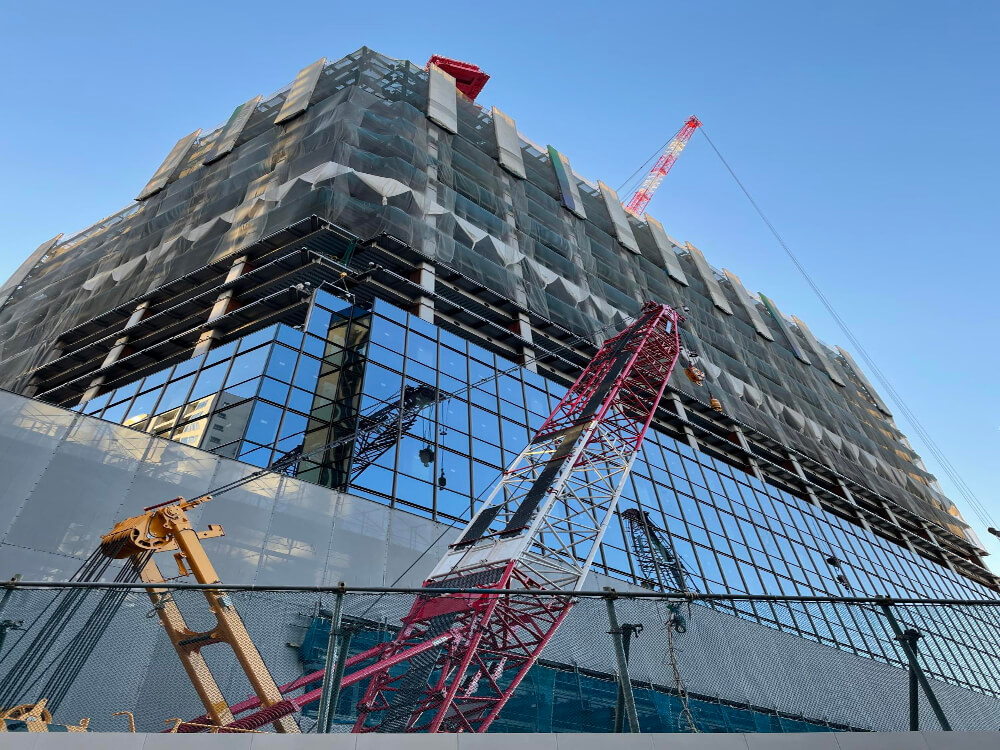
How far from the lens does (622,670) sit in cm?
616

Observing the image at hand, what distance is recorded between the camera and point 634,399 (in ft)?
84.2

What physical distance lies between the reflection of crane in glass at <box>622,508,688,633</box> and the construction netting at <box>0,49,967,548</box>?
36.7 feet

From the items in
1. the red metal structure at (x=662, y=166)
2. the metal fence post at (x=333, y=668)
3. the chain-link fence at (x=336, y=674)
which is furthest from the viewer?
the red metal structure at (x=662, y=166)

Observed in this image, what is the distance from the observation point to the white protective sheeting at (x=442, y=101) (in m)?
38.8

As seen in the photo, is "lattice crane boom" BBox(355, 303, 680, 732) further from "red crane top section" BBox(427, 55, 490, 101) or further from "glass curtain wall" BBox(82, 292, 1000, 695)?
"red crane top section" BBox(427, 55, 490, 101)

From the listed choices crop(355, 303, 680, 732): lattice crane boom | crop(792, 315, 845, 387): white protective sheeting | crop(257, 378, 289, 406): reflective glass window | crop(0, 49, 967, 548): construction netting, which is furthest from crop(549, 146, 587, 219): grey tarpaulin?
crop(792, 315, 845, 387): white protective sheeting

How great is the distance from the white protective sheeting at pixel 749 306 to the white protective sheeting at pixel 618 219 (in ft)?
42.3

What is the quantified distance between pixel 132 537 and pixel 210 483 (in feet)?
20.3

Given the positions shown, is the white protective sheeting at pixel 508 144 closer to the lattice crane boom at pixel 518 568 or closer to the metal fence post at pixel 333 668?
the lattice crane boom at pixel 518 568

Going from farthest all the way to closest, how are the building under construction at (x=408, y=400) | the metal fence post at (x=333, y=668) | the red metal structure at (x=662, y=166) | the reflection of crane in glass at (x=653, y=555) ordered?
the red metal structure at (x=662, y=166) < the reflection of crane in glass at (x=653, y=555) < the building under construction at (x=408, y=400) < the metal fence post at (x=333, y=668)

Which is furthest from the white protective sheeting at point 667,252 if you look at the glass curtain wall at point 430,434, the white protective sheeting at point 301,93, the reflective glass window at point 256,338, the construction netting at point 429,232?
the reflective glass window at point 256,338

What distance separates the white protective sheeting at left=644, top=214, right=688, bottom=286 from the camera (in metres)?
49.4

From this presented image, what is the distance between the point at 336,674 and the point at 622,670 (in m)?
2.52

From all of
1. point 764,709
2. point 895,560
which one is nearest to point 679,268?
point 895,560
